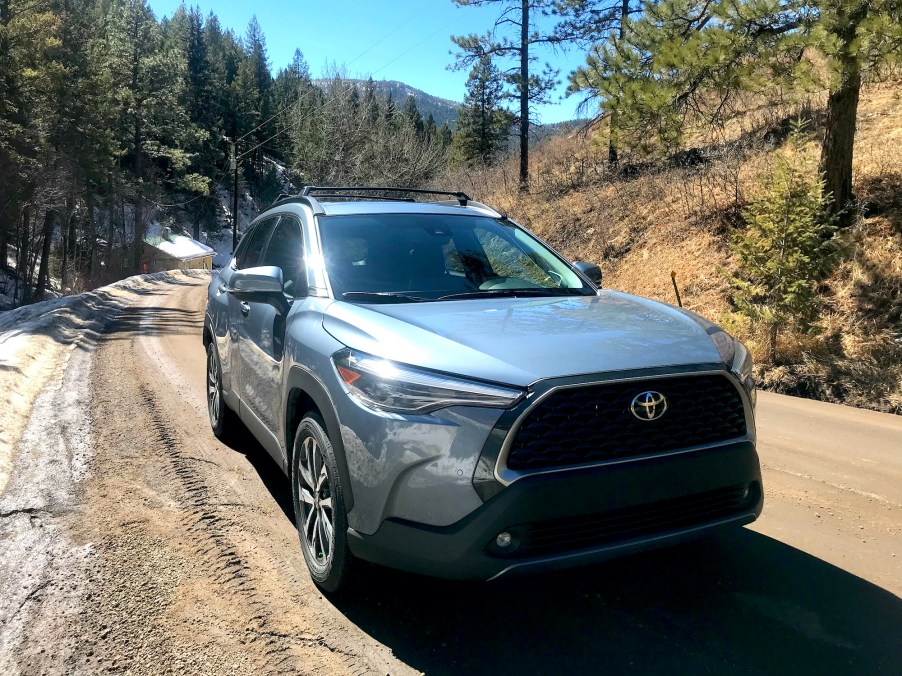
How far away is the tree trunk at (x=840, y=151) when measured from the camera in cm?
995

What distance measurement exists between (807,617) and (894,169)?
11.2 m

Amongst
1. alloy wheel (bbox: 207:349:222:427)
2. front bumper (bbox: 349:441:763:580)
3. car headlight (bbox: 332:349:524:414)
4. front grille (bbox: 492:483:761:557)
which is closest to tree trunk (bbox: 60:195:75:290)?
alloy wheel (bbox: 207:349:222:427)

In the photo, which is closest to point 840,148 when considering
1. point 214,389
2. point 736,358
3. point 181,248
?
point 736,358

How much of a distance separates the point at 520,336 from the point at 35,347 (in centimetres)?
949

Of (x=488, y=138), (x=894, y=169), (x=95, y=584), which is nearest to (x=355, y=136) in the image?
(x=488, y=138)

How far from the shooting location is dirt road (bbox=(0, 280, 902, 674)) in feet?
8.73

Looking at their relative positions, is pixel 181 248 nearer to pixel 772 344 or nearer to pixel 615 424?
pixel 772 344

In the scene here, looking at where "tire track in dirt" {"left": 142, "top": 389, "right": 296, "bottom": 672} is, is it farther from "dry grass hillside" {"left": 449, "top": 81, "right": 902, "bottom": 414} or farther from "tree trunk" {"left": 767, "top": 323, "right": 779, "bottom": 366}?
"tree trunk" {"left": 767, "top": 323, "right": 779, "bottom": 366}

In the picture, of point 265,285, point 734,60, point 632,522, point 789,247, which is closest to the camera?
point 632,522

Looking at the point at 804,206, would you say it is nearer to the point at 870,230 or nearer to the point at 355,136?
the point at 870,230

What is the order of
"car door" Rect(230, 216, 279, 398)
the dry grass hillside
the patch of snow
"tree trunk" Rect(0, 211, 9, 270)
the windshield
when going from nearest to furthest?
1. the windshield
2. "car door" Rect(230, 216, 279, 398)
3. the dry grass hillside
4. "tree trunk" Rect(0, 211, 9, 270)
5. the patch of snow

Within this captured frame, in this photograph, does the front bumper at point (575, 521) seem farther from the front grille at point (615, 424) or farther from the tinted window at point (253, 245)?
the tinted window at point (253, 245)

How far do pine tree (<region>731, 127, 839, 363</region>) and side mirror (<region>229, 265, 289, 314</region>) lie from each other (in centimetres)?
689

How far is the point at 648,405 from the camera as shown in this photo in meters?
2.57
